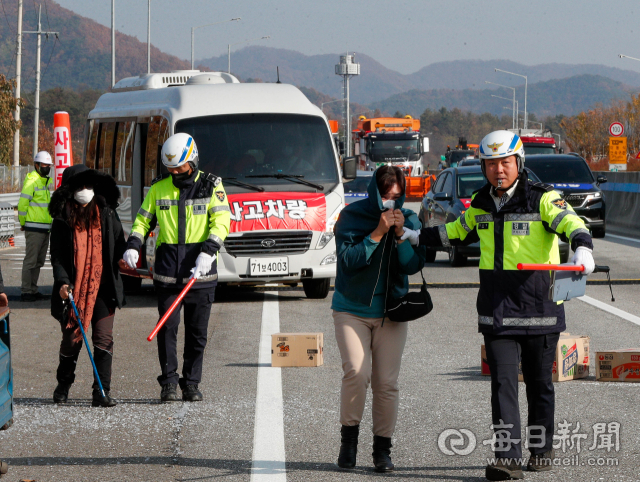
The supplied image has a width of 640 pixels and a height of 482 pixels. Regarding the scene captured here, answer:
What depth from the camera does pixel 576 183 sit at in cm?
2305

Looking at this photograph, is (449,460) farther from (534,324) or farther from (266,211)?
(266,211)

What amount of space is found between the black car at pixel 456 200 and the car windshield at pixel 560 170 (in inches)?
184

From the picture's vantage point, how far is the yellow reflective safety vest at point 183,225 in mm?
7633

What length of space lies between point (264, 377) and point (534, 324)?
3.42 meters

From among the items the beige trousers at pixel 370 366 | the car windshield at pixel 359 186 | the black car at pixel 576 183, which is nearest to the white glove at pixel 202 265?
the beige trousers at pixel 370 366

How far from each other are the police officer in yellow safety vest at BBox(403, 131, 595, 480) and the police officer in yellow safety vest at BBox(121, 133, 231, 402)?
243 cm

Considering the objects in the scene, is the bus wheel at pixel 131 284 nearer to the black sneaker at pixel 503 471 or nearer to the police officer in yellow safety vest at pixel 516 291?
the police officer in yellow safety vest at pixel 516 291

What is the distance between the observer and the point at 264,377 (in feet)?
27.9

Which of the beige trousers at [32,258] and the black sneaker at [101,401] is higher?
the beige trousers at [32,258]

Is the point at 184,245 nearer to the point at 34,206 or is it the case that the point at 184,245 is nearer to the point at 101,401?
the point at 101,401

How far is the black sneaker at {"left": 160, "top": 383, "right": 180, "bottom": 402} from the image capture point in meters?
7.58

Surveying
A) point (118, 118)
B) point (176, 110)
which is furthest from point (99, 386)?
point (118, 118)

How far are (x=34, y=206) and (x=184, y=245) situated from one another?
6973mm

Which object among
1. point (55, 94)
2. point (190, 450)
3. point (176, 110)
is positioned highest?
point (55, 94)
